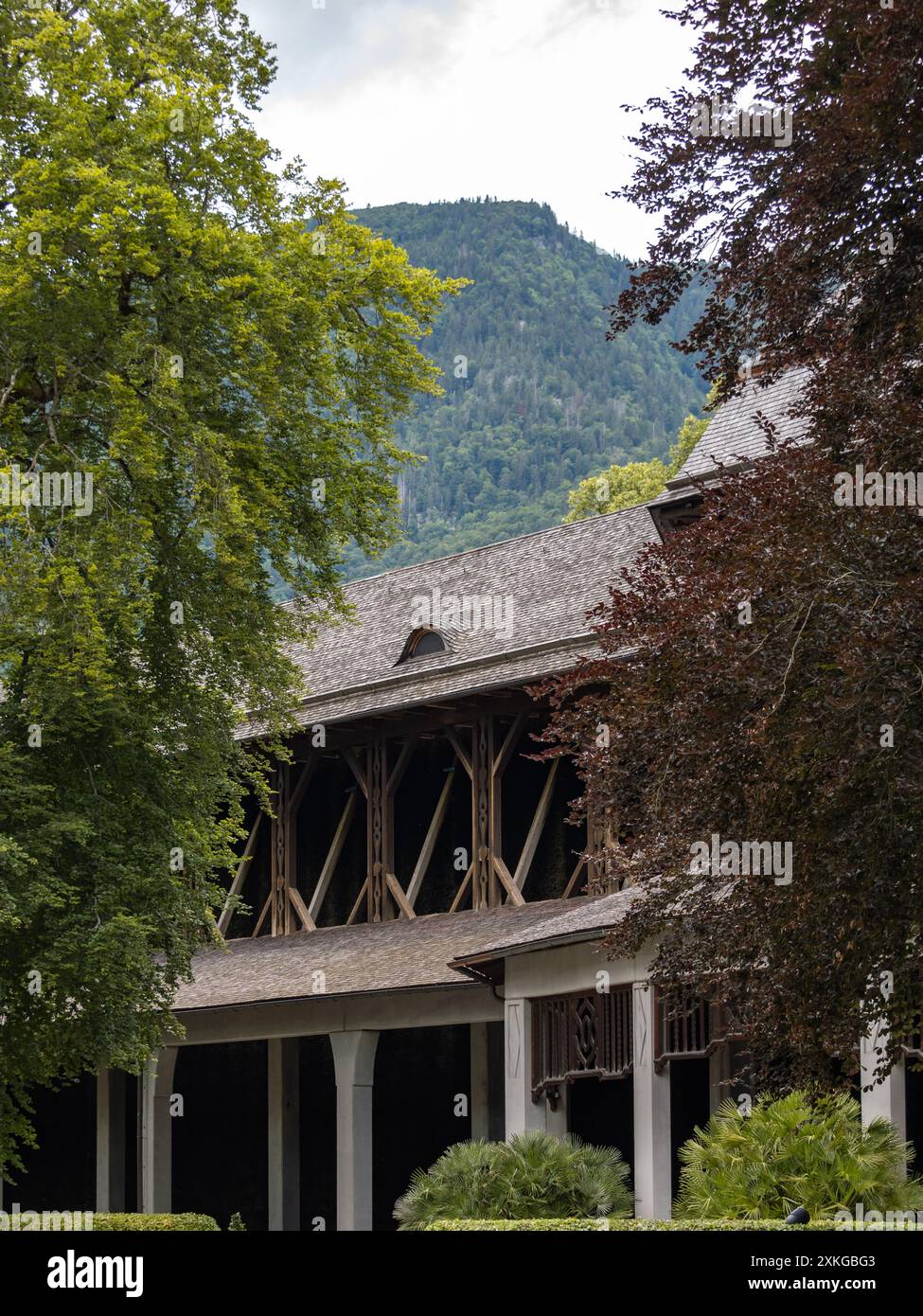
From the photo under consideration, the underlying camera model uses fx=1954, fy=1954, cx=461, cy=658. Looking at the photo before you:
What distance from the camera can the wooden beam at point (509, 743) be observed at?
29831 mm

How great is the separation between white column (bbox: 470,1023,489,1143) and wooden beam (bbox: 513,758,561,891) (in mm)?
3399

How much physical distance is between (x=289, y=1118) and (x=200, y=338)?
691 inches

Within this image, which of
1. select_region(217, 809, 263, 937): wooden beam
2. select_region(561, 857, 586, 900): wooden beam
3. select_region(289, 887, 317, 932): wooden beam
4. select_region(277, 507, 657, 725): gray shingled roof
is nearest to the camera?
select_region(561, 857, 586, 900): wooden beam

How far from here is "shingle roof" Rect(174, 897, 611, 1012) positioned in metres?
28.1

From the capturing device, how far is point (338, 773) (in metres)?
35.4

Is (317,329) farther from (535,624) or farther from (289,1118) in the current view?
(289,1118)

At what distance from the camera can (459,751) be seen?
30.7 m

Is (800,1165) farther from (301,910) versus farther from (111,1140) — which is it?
(111,1140)

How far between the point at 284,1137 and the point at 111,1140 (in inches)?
157

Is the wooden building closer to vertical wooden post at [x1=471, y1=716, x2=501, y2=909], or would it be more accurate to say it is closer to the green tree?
vertical wooden post at [x1=471, y1=716, x2=501, y2=909]

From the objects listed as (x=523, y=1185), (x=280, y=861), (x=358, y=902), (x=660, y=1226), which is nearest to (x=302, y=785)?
(x=280, y=861)

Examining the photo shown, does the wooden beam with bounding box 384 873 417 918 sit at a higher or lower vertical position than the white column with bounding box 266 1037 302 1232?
higher

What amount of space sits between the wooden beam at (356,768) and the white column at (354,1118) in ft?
15.2

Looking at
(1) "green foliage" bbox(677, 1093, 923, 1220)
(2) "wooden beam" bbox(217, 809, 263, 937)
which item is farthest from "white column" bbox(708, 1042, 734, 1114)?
(2) "wooden beam" bbox(217, 809, 263, 937)
